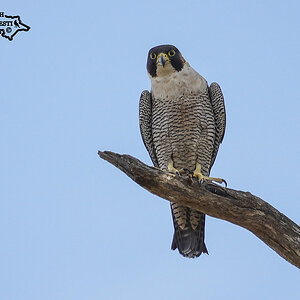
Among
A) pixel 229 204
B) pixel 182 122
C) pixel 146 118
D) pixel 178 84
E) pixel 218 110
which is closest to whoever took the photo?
pixel 229 204

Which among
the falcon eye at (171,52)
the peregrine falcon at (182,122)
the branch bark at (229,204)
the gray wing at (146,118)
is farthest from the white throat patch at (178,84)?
the branch bark at (229,204)

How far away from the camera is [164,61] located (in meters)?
8.72

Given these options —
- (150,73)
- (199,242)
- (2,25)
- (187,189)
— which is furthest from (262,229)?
(2,25)

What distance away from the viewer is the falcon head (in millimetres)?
8766

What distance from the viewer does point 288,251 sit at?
240 inches

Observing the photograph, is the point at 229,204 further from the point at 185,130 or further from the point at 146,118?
the point at 146,118

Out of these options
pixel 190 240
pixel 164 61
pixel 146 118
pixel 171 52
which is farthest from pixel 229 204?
pixel 171 52

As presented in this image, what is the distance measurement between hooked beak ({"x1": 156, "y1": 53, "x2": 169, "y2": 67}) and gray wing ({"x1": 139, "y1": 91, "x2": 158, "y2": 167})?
0.54 meters

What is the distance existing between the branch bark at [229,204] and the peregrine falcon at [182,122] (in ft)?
6.74

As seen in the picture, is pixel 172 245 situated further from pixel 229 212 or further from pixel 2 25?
pixel 2 25

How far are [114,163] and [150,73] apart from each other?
3.24 m

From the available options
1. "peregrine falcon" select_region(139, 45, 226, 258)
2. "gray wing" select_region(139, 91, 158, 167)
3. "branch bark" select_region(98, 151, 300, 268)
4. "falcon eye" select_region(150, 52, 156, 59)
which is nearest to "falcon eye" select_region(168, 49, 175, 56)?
"peregrine falcon" select_region(139, 45, 226, 258)

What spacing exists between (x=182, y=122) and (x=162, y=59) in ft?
3.26

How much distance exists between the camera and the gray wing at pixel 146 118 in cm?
894
